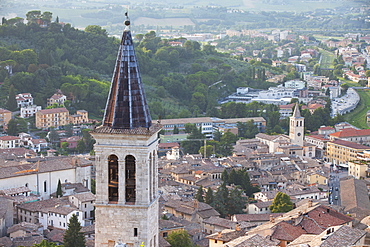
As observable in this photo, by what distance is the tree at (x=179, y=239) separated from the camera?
24609 millimetres

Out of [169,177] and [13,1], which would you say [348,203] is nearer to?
[169,177]

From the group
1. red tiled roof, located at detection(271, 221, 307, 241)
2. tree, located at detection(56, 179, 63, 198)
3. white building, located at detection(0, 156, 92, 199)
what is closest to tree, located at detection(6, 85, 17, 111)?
white building, located at detection(0, 156, 92, 199)

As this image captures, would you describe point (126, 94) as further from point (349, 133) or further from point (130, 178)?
point (349, 133)

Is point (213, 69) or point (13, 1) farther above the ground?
point (13, 1)

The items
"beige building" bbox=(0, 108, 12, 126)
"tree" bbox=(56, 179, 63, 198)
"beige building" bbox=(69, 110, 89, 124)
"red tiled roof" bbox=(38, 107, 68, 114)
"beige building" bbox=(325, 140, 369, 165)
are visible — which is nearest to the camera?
"tree" bbox=(56, 179, 63, 198)

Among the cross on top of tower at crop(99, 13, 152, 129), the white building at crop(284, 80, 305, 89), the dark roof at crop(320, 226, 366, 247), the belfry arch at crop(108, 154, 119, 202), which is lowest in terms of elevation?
the white building at crop(284, 80, 305, 89)

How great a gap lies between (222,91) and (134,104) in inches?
2331

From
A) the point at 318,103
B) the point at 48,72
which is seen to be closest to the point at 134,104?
the point at 48,72

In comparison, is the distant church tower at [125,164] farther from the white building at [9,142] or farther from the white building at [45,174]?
the white building at [9,142]

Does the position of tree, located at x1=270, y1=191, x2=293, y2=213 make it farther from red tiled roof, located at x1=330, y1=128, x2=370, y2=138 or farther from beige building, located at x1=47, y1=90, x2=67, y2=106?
beige building, located at x1=47, y1=90, x2=67, y2=106

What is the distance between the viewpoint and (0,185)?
31.3m

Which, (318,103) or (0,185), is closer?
(0,185)

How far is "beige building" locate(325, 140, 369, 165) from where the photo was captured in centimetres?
4597

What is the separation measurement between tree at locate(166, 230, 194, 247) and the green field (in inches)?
1457
